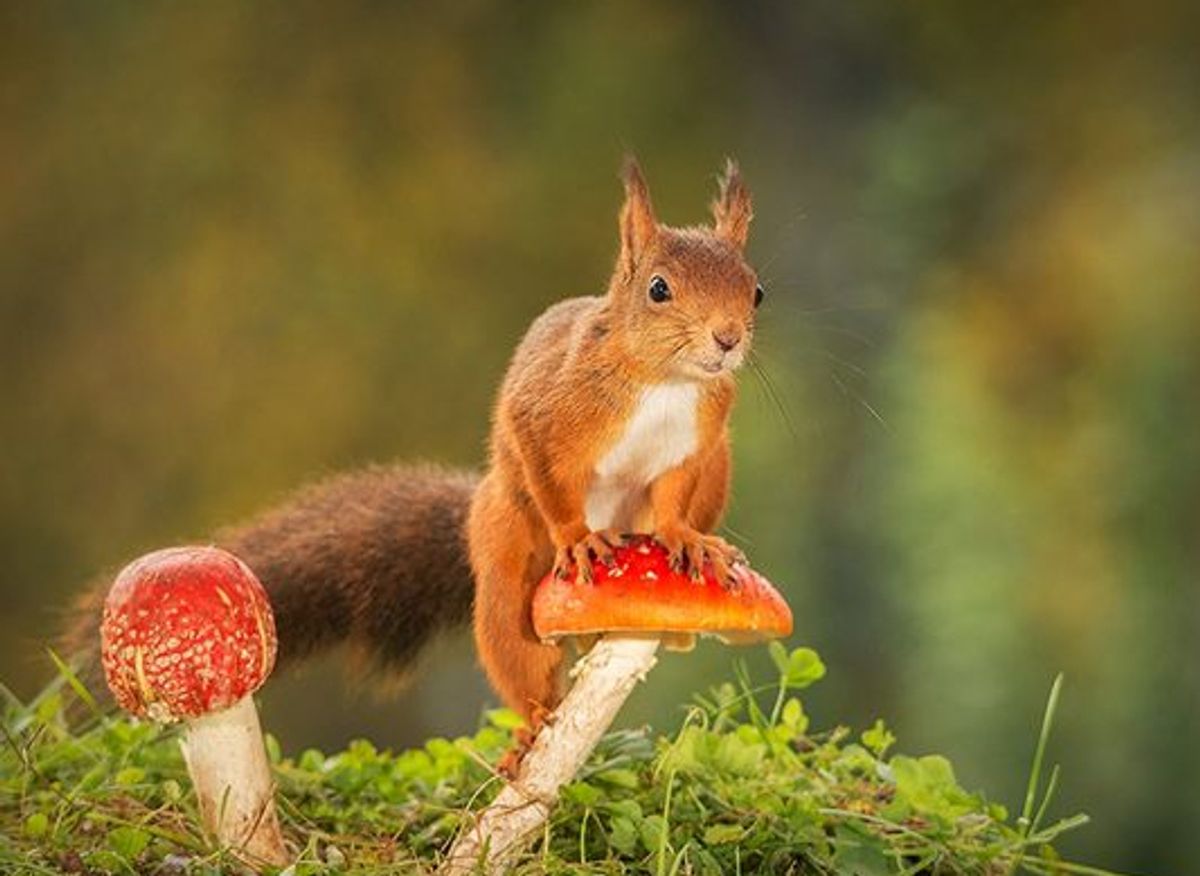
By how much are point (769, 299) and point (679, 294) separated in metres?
2.69

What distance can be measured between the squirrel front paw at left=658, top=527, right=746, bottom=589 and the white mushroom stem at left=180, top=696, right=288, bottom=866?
41 cm

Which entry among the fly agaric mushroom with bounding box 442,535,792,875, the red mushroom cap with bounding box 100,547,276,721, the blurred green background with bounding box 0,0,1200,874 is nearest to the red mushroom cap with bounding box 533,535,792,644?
the fly agaric mushroom with bounding box 442,535,792,875

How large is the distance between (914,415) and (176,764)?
2983 millimetres

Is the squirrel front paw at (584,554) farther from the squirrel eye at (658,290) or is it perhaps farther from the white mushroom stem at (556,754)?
the squirrel eye at (658,290)

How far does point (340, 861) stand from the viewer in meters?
1.92

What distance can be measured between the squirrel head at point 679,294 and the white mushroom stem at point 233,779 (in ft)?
1.62

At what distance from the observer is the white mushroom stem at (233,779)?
1848mm

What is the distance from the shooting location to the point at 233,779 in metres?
1.86

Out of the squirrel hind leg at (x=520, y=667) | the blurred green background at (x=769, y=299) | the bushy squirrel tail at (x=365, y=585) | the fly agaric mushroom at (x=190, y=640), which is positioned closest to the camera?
the fly agaric mushroom at (x=190, y=640)

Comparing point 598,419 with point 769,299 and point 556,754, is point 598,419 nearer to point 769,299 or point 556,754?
point 556,754

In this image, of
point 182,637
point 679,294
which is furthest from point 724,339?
point 182,637

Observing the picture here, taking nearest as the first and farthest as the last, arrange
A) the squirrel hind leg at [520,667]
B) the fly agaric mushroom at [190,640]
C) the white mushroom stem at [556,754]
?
1. the fly agaric mushroom at [190,640]
2. the white mushroom stem at [556,754]
3. the squirrel hind leg at [520,667]

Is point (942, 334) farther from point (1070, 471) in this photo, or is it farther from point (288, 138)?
point (288, 138)

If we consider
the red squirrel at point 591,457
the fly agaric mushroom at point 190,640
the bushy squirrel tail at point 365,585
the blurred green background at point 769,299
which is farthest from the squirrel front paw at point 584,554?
the blurred green background at point 769,299
